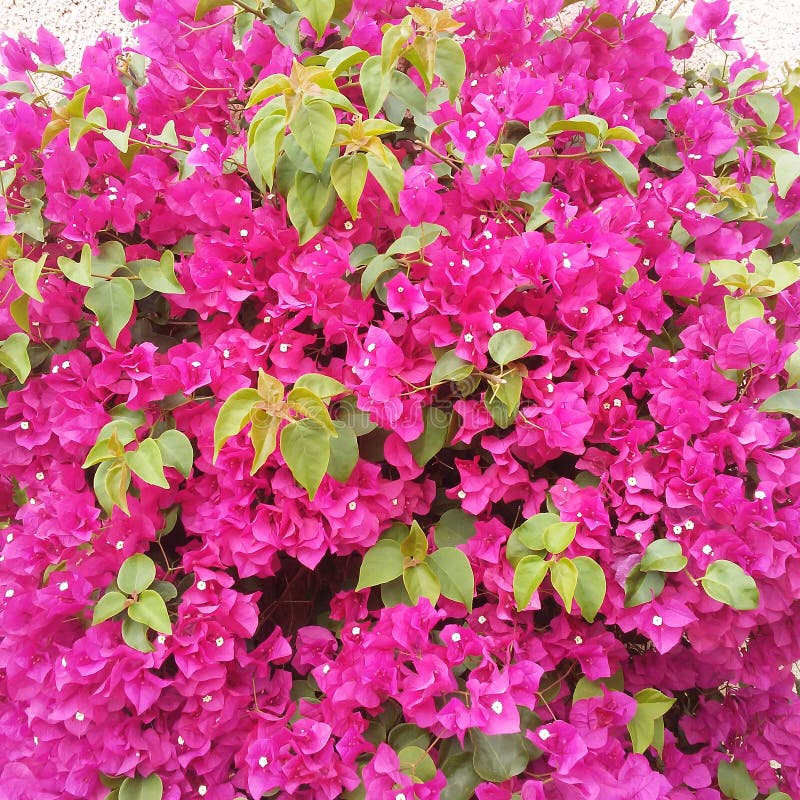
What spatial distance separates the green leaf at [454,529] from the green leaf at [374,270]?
0.31m

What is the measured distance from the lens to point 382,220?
107 centimetres

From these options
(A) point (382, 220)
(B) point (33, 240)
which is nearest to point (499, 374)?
(A) point (382, 220)

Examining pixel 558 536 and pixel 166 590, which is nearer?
pixel 558 536

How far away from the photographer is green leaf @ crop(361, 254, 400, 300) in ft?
3.20

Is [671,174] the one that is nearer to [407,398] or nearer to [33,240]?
[407,398]

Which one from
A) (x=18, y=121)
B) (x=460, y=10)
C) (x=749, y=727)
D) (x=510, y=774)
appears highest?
(x=460, y=10)

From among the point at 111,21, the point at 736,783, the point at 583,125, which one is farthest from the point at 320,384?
the point at 111,21

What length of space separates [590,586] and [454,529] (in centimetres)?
21

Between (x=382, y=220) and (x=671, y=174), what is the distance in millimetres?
537

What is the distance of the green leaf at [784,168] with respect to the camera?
1046mm

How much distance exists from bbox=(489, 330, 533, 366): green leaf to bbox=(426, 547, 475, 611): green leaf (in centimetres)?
24

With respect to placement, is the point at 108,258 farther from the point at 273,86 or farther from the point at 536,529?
the point at 536,529

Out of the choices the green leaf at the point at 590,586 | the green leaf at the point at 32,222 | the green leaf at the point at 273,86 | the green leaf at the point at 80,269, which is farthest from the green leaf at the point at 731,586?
the green leaf at the point at 32,222

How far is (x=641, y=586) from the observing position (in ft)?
3.02
